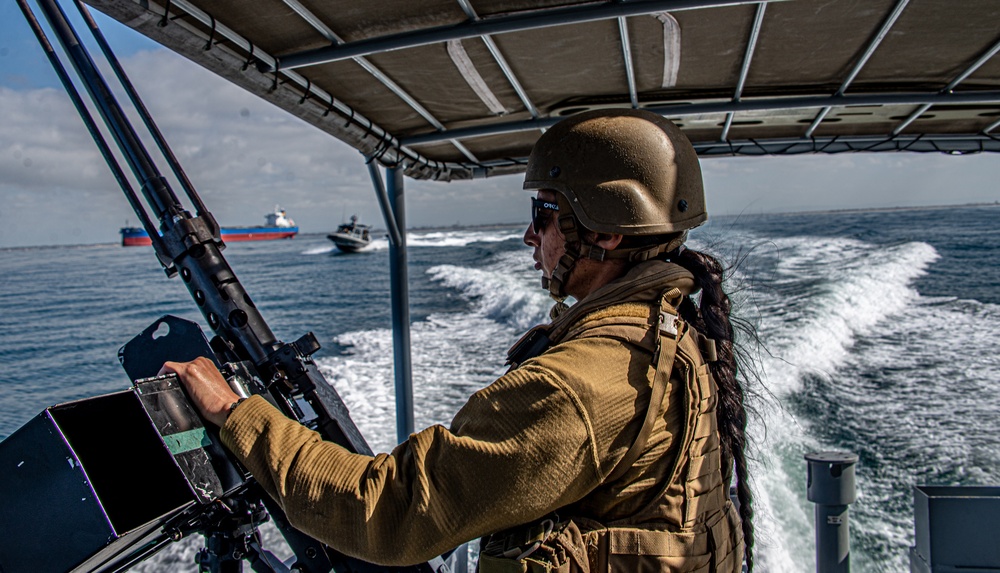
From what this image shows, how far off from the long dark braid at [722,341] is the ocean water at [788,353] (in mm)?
181

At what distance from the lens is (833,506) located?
10.5ft

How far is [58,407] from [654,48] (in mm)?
2549

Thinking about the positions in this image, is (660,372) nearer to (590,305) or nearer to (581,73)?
(590,305)

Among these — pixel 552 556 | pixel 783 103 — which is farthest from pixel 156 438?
pixel 783 103

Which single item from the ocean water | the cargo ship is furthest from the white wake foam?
the cargo ship

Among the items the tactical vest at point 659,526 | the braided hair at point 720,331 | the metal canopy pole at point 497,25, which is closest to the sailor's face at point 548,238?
the braided hair at point 720,331

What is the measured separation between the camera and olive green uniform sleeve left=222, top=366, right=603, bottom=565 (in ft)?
3.71

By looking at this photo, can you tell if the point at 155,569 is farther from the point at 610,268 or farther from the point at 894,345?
the point at 894,345

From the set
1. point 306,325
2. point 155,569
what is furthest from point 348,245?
point 155,569

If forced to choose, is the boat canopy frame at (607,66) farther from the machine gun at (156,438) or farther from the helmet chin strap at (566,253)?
the helmet chin strap at (566,253)

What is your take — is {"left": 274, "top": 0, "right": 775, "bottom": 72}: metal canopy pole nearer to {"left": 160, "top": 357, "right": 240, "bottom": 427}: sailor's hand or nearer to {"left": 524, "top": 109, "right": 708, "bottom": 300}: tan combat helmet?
{"left": 524, "top": 109, "right": 708, "bottom": 300}: tan combat helmet

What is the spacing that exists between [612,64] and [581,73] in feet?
0.56

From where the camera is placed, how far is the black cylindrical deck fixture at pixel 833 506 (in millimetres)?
3201

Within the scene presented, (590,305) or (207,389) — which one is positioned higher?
(590,305)
